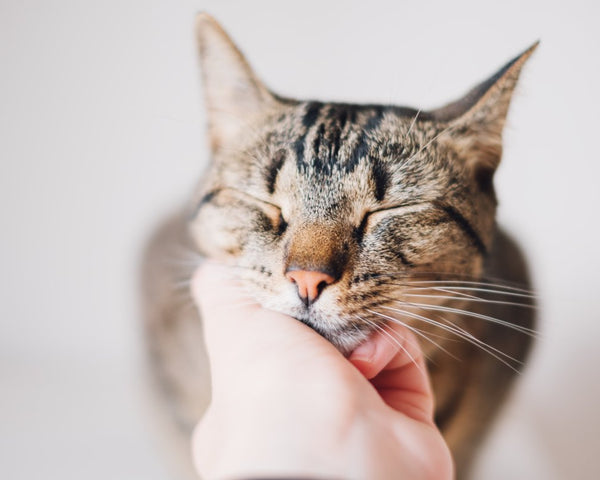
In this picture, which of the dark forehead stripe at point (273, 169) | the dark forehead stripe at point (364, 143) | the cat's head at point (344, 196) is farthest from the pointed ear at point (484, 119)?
the dark forehead stripe at point (273, 169)

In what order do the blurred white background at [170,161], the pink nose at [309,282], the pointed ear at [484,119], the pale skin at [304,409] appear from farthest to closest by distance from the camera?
the blurred white background at [170,161]
the pointed ear at [484,119]
the pink nose at [309,282]
the pale skin at [304,409]

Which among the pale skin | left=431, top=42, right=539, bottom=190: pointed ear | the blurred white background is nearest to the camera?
the pale skin

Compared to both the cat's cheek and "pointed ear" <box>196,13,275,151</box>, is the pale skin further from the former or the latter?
"pointed ear" <box>196,13,275,151</box>

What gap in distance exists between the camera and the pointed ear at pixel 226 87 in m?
0.74

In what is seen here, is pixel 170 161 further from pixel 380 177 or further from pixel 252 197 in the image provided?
pixel 380 177

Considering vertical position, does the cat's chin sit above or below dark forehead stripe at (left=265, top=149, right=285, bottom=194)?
below

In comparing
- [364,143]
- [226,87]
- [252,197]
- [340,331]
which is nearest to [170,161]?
[226,87]

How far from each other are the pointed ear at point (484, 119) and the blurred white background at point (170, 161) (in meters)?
0.29

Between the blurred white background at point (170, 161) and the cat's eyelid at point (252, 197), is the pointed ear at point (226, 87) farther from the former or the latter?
the blurred white background at point (170, 161)

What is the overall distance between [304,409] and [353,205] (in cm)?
26

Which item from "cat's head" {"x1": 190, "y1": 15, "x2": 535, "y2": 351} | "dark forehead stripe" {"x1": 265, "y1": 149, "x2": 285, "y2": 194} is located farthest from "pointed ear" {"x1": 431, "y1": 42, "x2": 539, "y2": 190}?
"dark forehead stripe" {"x1": 265, "y1": 149, "x2": 285, "y2": 194}

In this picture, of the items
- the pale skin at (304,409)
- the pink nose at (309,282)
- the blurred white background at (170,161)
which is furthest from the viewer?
the blurred white background at (170,161)

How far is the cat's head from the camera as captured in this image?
578mm

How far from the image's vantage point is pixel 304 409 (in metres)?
0.47
